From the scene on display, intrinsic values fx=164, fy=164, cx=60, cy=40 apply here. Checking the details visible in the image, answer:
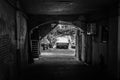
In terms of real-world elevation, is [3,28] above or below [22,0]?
below

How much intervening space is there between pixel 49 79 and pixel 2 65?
3347 millimetres

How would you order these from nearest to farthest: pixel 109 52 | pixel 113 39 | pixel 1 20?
pixel 1 20 < pixel 113 39 < pixel 109 52

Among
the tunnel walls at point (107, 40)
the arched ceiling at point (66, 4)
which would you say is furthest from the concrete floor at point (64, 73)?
the arched ceiling at point (66, 4)

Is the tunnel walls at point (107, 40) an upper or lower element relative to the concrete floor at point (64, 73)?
upper

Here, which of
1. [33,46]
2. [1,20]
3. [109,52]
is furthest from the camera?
[33,46]

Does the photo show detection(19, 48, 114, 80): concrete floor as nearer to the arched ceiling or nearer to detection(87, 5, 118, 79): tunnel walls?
detection(87, 5, 118, 79): tunnel walls

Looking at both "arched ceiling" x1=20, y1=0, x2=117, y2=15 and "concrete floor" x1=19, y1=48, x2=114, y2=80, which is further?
"concrete floor" x1=19, y1=48, x2=114, y2=80

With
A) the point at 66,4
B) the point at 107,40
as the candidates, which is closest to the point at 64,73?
the point at 107,40

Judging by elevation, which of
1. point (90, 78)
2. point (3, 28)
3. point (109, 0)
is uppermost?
point (109, 0)

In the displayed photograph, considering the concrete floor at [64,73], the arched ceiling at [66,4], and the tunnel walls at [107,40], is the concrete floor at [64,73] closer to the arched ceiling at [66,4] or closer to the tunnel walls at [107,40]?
the tunnel walls at [107,40]

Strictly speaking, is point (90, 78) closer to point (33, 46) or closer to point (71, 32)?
point (33, 46)

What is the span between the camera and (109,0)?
7.32 m

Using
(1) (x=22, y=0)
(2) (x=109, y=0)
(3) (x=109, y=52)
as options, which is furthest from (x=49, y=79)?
(2) (x=109, y=0)

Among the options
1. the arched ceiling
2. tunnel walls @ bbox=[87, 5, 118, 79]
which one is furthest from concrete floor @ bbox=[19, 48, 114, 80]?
the arched ceiling
